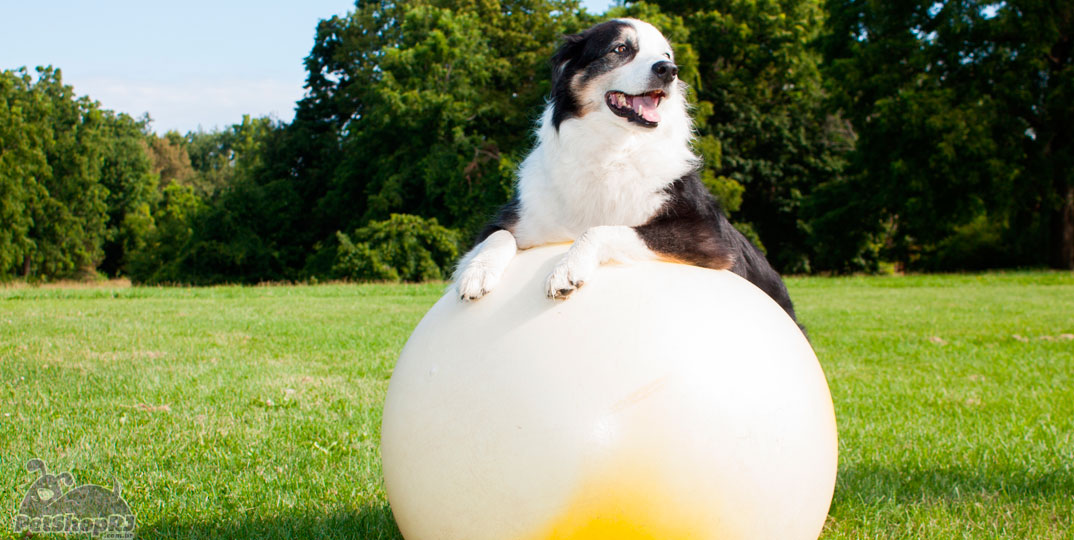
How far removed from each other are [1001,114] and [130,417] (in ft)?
85.0

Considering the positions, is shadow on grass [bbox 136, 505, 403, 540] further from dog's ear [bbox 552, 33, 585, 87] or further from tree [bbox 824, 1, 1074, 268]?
tree [bbox 824, 1, 1074, 268]

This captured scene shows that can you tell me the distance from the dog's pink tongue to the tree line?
63.5 ft

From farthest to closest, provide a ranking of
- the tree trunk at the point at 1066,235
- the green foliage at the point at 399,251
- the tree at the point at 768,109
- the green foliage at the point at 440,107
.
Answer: the tree at the point at 768,109 < the green foliage at the point at 440,107 < the green foliage at the point at 399,251 < the tree trunk at the point at 1066,235

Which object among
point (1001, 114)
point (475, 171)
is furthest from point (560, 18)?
point (1001, 114)

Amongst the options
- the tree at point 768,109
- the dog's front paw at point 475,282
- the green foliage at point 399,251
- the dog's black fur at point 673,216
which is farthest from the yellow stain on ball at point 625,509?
the tree at point 768,109

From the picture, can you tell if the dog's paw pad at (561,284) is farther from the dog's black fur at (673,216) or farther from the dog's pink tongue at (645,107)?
the dog's pink tongue at (645,107)

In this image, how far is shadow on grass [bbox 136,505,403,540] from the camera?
3.67 metres

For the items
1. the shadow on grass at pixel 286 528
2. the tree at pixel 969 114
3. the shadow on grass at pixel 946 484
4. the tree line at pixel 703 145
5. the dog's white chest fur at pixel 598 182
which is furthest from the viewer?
the tree line at pixel 703 145

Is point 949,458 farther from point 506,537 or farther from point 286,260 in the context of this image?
point 286,260

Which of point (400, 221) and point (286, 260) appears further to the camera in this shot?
point (286, 260)

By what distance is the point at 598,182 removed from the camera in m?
3.88

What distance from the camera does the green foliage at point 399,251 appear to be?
27.7 m

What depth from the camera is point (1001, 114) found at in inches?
976

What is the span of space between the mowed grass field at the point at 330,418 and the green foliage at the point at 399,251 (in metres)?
14.4
